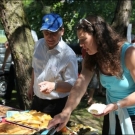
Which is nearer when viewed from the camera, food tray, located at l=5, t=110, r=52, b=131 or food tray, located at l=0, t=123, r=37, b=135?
food tray, located at l=0, t=123, r=37, b=135

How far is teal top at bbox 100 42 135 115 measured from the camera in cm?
179

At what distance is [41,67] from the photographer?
247 cm

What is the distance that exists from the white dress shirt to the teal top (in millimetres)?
441

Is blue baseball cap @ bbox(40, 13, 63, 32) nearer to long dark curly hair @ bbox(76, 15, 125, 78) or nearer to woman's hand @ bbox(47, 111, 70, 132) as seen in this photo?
long dark curly hair @ bbox(76, 15, 125, 78)

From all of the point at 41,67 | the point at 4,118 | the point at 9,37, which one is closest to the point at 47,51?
the point at 41,67

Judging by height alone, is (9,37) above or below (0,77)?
above

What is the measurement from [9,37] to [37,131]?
171cm

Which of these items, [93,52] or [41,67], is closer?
[93,52]

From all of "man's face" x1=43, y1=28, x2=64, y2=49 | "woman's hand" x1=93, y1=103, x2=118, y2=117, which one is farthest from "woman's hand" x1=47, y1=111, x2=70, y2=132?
"man's face" x1=43, y1=28, x2=64, y2=49

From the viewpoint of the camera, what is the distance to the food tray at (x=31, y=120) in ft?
6.43

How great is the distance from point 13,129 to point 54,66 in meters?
0.63

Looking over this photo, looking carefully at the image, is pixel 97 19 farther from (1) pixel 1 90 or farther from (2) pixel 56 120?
(1) pixel 1 90

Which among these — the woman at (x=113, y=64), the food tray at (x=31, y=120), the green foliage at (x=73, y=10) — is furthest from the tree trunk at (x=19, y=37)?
the green foliage at (x=73, y=10)

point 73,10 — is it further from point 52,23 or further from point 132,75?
point 132,75
